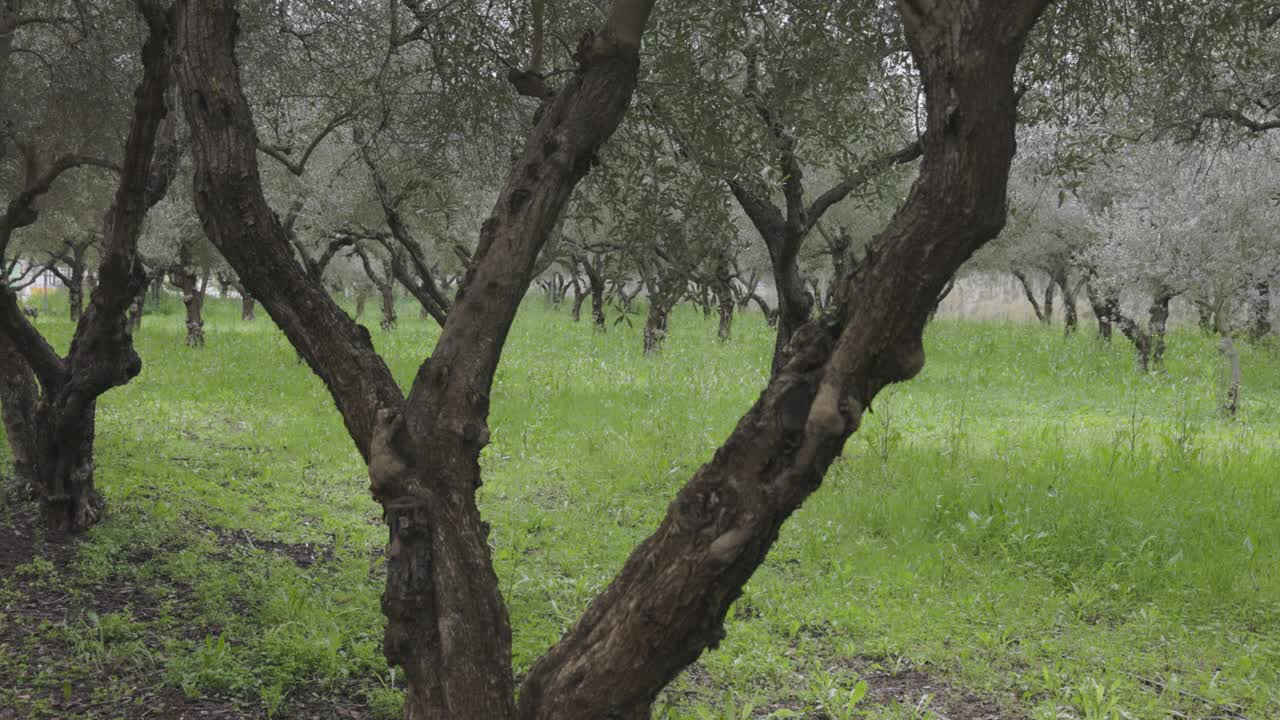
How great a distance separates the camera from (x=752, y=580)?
7.32 m

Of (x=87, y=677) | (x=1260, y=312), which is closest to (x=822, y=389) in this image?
(x=87, y=677)

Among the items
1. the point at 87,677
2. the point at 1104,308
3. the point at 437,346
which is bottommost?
the point at 87,677

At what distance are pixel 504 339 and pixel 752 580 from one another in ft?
14.2

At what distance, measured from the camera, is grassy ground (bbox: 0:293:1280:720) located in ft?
18.0

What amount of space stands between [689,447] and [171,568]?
6.12 meters

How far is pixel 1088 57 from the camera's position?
604 centimetres

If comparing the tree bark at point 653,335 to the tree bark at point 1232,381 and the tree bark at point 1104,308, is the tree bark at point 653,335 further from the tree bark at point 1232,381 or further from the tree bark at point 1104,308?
the tree bark at point 1232,381

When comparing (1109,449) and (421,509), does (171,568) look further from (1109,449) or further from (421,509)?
(1109,449)

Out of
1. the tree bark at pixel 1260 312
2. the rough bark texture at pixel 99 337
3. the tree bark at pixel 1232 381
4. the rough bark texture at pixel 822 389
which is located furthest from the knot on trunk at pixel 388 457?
the tree bark at pixel 1260 312

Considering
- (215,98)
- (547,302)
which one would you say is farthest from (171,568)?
(547,302)

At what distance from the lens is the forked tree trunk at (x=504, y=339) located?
287 cm

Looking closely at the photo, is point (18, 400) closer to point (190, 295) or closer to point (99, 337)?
point (99, 337)

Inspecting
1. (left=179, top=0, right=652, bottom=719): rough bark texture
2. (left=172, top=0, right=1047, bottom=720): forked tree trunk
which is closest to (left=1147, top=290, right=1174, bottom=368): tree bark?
(left=179, top=0, right=652, bottom=719): rough bark texture

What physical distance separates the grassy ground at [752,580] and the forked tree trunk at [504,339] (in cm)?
186
